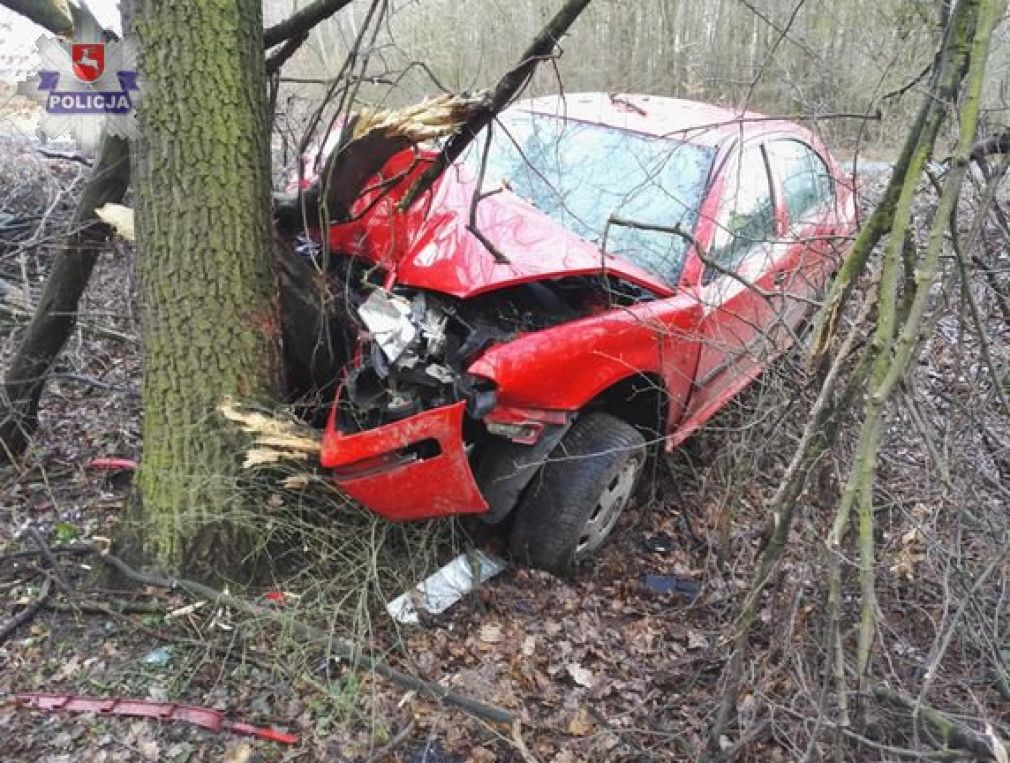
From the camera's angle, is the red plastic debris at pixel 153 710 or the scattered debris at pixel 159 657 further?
the scattered debris at pixel 159 657

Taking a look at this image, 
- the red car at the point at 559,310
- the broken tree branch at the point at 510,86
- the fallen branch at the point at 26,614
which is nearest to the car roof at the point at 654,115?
the red car at the point at 559,310

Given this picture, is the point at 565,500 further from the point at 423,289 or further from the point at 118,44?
the point at 118,44

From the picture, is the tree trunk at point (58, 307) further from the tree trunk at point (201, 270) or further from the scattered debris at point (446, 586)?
the scattered debris at point (446, 586)

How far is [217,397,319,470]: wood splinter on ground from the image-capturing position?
9.12ft

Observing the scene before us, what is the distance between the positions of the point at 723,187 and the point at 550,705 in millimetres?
2391

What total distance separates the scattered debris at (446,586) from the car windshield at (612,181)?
4.79 ft

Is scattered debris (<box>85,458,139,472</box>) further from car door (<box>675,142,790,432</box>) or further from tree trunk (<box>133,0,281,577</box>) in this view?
car door (<box>675,142,790,432</box>)

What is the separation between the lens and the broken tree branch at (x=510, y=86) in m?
2.73

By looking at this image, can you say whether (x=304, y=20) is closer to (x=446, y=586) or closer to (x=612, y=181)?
(x=612, y=181)

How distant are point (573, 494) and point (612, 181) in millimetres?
1524

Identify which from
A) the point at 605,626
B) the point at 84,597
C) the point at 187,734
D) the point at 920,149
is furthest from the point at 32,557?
the point at 920,149

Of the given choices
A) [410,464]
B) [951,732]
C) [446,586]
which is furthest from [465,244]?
[951,732]

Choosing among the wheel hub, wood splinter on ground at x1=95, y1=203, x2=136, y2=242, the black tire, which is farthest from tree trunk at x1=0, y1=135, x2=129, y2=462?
the wheel hub

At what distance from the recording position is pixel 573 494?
10.6 feet
